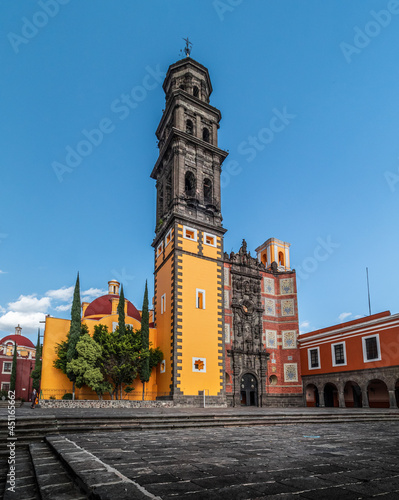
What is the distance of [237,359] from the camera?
2855cm

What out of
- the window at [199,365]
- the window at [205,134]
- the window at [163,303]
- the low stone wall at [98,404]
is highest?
the window at [205,134]

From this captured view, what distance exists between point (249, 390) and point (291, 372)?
159 inches

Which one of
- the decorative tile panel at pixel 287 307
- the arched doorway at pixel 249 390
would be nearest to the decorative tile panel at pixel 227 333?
the arched doorway at pixel 249 390

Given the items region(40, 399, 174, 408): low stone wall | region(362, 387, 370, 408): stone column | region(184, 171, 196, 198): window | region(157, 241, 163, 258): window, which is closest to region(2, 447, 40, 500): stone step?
region(40, 399, 174, 408): low stone wall

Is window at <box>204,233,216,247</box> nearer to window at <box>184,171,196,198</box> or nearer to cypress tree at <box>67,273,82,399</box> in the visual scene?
window at <box>184,171,196,198</box>

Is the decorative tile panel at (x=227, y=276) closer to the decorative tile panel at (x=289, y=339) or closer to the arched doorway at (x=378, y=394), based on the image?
the decorative tile panel at (x=289, y=339)

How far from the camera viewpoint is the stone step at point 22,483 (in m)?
3.62

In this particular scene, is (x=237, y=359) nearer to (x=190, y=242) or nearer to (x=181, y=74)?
(x=190, y=242)

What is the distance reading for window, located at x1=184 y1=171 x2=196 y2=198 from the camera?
82.7 ft

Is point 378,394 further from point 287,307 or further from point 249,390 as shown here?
point 287,307

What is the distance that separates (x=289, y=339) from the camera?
3131 centimetres

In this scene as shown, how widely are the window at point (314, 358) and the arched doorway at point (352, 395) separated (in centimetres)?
253

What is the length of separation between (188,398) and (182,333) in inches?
138

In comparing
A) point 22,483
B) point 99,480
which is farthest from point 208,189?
point 99,480
